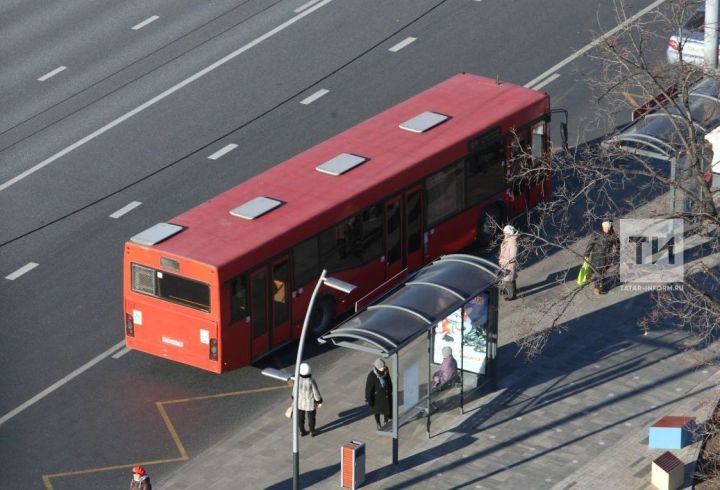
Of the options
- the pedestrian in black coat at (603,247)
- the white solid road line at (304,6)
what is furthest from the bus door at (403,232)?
the white solid road line at (304,6)

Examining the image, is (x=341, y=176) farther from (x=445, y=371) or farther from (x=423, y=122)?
(x=445, y=371)

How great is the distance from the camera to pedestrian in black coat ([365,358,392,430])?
35594 millimetres

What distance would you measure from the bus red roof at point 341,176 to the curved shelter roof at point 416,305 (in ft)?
9.78

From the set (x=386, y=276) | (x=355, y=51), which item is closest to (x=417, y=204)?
(x=386, y=276)

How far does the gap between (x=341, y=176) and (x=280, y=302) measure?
3403 mm

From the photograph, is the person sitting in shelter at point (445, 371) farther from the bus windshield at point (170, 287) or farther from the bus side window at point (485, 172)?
the bus side window at point (485, 172)

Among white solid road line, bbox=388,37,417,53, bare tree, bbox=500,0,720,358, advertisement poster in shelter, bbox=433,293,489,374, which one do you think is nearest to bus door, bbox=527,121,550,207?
bare tree, bbox=500,0,720,358

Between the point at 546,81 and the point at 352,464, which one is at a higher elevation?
the point at 546,81

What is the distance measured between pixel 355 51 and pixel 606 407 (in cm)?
1816

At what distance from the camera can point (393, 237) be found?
134 feet

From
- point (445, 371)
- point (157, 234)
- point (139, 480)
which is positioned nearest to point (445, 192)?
point (445, 371)

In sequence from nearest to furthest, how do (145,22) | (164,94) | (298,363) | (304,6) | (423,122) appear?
(298,363), (423,122), (164,94), (145,22), (304,6)

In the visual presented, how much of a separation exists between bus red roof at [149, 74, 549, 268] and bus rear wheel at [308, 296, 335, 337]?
1931 millimetres

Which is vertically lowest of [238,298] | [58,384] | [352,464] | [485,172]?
[58,384]
